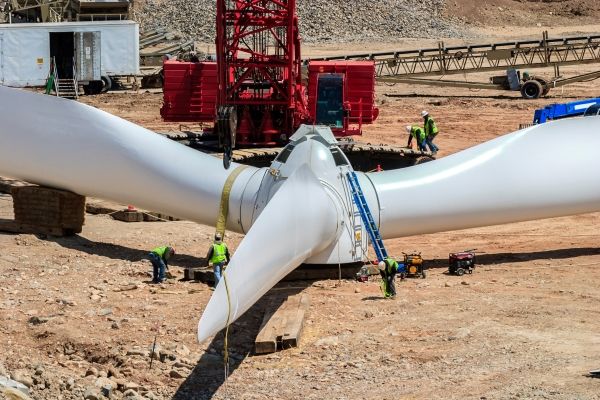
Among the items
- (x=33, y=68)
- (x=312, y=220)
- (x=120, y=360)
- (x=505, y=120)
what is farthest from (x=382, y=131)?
(x=120, y=360)

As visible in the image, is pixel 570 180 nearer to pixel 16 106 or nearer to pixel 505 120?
pixel 16 106

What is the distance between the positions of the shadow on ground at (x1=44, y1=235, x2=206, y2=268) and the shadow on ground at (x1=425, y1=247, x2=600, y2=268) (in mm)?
4024

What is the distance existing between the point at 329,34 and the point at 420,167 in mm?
44050

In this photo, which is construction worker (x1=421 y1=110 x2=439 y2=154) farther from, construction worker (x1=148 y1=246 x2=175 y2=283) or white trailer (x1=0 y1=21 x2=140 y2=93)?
white trailer (x1=0 y1=21 x2=140 y2=93)

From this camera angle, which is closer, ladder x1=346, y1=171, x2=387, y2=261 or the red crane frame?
ladder x1=346, y1=171, x2=387, y2=261

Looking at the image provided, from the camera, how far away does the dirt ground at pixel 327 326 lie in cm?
1534

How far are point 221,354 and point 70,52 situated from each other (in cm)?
3019

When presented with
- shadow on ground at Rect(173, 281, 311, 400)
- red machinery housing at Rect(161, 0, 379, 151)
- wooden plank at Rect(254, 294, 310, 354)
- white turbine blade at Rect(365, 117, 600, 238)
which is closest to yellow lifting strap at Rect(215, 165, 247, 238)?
shadow on ground at Rect(173, 281, 311, 400)

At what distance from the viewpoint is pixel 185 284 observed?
65.6 feet

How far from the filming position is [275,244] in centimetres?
1648

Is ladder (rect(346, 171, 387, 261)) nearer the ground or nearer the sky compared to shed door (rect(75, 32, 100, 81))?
nearer the ground

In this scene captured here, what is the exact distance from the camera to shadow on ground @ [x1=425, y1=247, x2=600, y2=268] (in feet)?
70.7

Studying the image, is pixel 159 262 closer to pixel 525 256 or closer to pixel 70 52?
pixel 525 256

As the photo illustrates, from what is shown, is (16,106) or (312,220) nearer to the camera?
(312,220)
